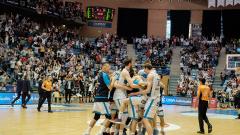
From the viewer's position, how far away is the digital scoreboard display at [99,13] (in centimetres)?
4353

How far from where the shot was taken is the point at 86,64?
36.0 meters

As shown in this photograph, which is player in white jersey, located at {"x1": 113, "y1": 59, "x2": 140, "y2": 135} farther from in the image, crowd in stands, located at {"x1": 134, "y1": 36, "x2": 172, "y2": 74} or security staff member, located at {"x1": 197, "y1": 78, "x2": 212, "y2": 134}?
crowd in stands, located at {"x1": 134, "y1": 36, "x2": 172, "y2": 74}

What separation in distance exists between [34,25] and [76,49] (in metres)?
4.33

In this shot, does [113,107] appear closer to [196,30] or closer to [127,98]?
[127,98]

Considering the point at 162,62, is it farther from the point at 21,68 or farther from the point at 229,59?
the point at 21,68

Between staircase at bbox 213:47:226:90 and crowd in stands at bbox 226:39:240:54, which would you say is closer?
staircase at bbox 213:47:226:90


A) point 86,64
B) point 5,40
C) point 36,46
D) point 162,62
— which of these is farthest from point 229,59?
point 5,40

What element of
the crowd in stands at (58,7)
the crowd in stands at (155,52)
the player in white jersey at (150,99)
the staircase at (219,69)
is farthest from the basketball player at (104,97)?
the crowd in stands at (155,52)

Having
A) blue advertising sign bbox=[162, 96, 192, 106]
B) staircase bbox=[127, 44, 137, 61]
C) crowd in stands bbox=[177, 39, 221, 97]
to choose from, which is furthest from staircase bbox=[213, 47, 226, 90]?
staircase bbox=[127, 44, 137, 61]

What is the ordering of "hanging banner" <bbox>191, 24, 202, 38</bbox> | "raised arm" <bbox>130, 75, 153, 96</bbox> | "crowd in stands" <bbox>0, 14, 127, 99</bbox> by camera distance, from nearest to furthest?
"raised arm" <bbox>130, 75, 153, 96</bbox> < "crowd in stands" <bbox>0, 14, 127, 99</bbox> < "hanging banner" <bbox>191, 24, 202, 38</bbox>

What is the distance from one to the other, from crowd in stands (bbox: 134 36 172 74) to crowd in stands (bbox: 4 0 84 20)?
658 cm

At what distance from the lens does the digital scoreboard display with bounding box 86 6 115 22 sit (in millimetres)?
43531

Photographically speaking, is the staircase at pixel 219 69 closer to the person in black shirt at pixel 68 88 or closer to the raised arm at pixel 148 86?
the person in black shirt at pixel 68 88

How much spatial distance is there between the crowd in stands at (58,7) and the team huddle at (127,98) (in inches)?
973
